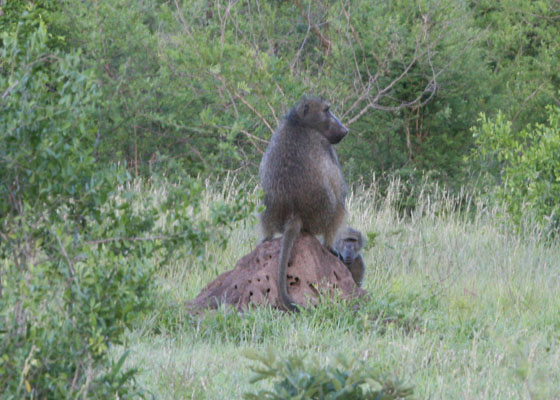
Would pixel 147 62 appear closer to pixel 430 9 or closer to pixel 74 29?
pixel 74 29

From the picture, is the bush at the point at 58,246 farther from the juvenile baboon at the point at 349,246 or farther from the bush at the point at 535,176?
the bush at the point at 535,176

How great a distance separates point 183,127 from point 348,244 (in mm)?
4611

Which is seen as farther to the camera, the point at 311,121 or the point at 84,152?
the point at 311,121

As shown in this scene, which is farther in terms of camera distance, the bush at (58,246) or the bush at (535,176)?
the bush at (535,176)

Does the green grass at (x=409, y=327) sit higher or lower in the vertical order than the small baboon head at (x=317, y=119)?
lower

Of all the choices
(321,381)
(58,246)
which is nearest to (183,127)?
(58,246)

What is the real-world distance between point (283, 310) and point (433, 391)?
187 cm

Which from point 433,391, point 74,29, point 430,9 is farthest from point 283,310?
point 74,29

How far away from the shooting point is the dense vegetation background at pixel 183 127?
2.84 meters

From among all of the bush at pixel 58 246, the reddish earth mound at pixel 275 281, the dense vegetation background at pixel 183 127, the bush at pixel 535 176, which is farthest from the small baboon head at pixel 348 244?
the bush at pixel 58 246

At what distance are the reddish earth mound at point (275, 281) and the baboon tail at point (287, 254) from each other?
0.10m

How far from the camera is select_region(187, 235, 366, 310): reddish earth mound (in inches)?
223

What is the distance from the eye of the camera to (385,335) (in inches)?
195

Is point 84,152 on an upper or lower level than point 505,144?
upper
